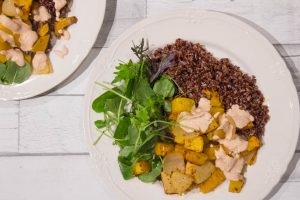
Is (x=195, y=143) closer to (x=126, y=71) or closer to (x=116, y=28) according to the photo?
(x=126, y=71)

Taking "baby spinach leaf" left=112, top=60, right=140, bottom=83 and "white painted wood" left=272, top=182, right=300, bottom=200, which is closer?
"baby spinach leaf" left=112, top=60, right=140, bottom=83

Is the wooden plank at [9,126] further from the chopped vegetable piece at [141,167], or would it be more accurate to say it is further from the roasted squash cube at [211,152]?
the roasted squash cube at [211,152]

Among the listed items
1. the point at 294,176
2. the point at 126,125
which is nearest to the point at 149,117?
the point at 126,125

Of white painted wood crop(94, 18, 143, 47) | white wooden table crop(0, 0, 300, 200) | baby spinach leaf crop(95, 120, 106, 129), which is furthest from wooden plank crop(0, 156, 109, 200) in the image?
white painted wood crop(94, 18, 143, 47)

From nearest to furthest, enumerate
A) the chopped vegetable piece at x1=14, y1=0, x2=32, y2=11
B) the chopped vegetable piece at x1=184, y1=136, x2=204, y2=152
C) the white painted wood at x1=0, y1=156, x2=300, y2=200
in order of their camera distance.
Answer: the chopped vegetable piece at x1=184, y1=136, x2=204, y2=152 < the chopped vegetable piece at x1=14, y1=0, x2=32, y2=11 < the white painted wood at x1=0, y1=156, x2=300, y2=200

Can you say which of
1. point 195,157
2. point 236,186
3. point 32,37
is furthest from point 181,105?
point 32,37

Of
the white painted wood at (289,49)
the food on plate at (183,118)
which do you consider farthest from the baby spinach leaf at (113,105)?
the white painted wood at (289,49)

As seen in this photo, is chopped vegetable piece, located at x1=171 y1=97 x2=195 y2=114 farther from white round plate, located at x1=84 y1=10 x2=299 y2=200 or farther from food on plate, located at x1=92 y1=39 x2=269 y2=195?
white round plate, located at x1=84 y1=10 x2=299 y2=200

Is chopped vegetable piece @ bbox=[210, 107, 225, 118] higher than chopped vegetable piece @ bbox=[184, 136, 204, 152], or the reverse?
chopped vegetable piece @ bbox=[210, 107, 225, 118]
